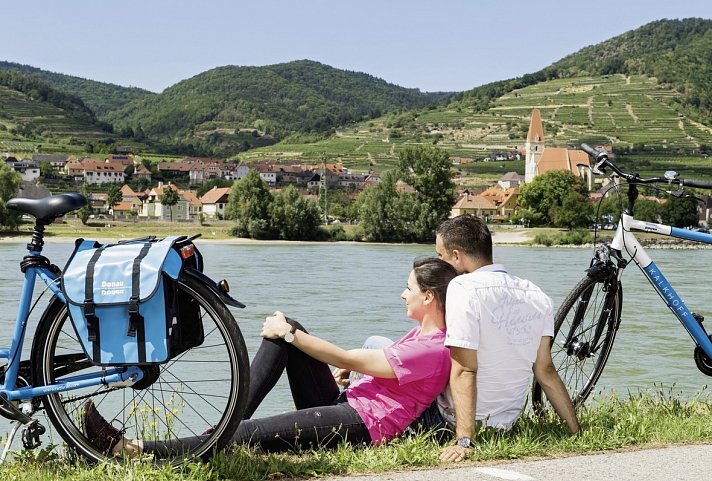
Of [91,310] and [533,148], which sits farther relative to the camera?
[533,148]

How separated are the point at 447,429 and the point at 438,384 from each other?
220mm

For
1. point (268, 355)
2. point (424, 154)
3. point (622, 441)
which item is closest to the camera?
point (268, 355)

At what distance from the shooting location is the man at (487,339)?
3828 millimetres

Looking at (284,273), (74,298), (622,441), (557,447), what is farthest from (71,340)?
(284,273)

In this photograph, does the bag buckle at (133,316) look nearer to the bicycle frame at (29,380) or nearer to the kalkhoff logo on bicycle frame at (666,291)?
the bicycle frame at (29,380)

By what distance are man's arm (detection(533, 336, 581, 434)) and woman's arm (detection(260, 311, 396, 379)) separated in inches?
28.9

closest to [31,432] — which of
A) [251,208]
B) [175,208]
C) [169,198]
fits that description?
[251,208]

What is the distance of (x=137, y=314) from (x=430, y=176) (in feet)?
263

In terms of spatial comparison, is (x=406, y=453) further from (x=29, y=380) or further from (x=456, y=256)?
(x=29, y=380)

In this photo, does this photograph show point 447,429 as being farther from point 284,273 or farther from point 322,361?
point 284,273

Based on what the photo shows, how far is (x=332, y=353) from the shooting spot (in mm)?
3812

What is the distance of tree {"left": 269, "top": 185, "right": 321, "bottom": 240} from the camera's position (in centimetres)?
7106

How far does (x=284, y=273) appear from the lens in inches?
1372

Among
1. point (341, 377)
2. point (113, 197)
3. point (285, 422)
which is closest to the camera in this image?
point (285, 422)
